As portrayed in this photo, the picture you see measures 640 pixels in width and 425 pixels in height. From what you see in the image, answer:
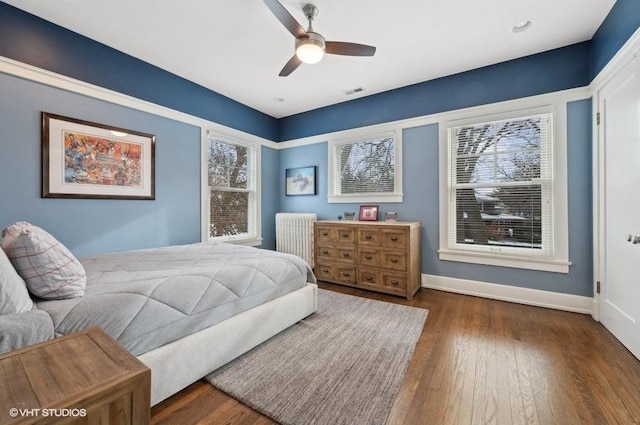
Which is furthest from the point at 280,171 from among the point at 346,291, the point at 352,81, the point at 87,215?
the point at 87,215

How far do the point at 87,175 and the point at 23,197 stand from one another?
0.50 meters

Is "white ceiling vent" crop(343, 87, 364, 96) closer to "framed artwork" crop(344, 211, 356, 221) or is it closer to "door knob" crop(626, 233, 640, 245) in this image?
"framed artwork" crop(344, 211, 356, 221)

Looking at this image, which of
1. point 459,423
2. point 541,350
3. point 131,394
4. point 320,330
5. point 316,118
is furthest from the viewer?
point 316,118

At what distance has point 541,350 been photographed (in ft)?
6.63

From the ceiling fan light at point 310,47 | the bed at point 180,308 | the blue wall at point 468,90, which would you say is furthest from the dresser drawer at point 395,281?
the ceiling fan light at point 310,47

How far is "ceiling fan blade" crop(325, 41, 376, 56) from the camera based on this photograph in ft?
7.36

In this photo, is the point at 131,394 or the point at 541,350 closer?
the point at 131,394

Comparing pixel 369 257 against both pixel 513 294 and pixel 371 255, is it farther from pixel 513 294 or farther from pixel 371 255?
pixel 513 294

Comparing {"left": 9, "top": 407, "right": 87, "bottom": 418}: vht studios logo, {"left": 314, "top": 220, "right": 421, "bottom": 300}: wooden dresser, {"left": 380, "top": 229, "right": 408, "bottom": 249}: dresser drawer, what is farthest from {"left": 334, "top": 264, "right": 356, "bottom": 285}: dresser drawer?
{"left": 9, "top": 407, "right": 87, "bottom": 418}: vht studios logo

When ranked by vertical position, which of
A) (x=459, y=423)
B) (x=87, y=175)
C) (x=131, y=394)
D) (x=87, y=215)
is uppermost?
(x=87, y=175)

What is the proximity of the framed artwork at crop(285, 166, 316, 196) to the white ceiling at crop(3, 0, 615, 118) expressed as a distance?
150 cm

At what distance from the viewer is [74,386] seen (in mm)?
727

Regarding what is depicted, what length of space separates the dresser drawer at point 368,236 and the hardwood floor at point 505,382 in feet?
3.76

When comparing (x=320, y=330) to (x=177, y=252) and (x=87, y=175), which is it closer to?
(x=177, y=252)
